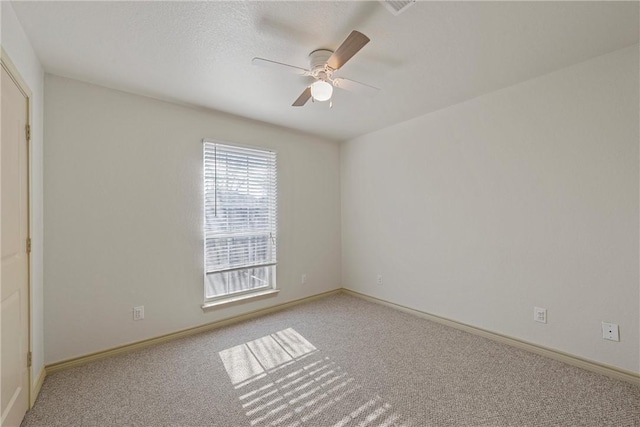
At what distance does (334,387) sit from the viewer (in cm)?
208

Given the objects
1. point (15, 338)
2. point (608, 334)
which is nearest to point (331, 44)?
point (15, 338)

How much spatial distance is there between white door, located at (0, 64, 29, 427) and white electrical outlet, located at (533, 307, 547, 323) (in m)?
Answer: 3.71

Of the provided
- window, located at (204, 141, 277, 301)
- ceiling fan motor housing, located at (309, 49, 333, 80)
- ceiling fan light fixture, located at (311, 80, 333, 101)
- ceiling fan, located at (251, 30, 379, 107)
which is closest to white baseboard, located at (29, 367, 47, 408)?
window, located at (204, 141, 277, 301)

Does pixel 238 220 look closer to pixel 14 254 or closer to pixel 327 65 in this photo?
pixel 14 254

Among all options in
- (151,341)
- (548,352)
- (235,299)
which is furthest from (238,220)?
(548,352)

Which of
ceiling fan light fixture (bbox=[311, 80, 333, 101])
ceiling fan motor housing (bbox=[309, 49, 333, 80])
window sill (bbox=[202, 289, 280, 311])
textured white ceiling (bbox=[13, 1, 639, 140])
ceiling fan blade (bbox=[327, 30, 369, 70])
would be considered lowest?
window sill (bbox=[202, 289, 280, 311])

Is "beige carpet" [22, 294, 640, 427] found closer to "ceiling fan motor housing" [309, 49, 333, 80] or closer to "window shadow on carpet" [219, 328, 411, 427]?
"window shadow on carpet" [219, 328, 411, 427]

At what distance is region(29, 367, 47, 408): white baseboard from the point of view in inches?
74.0

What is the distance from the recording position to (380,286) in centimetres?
396

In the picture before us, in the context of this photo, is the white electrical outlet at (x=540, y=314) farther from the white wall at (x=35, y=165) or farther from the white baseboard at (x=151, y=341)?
the white wall at (x=35, y=165)

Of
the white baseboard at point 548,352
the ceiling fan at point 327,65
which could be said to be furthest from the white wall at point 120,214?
the white baseboard at point 548,352

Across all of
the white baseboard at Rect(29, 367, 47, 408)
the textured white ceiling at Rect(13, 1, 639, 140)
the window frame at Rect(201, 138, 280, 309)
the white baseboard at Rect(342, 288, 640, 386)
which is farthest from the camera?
the window frame at Rect(201, 138, 280, 309)

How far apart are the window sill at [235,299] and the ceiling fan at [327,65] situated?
235cm

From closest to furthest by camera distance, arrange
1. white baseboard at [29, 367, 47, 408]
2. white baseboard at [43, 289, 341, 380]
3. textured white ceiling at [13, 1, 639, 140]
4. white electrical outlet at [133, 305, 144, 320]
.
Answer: textured white ceiling at [13, 1, 639, 140]
white baseboard at [29, 367, 47, 408]
white baseboard at [43, 289, 341, 380]
white electrical outlet at [133, 305, 144, 320]
